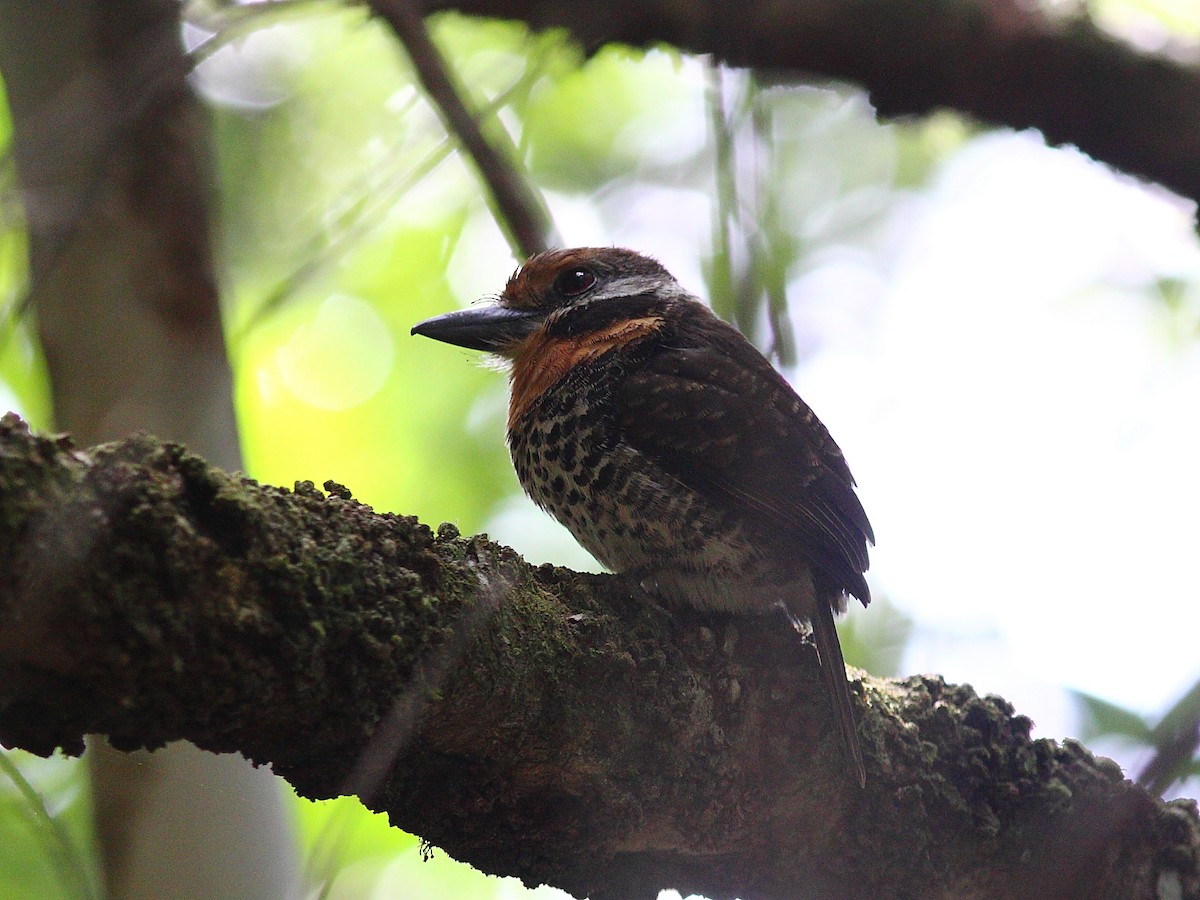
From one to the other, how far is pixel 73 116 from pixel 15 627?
1.57 metres

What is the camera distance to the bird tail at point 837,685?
2078 millimetres

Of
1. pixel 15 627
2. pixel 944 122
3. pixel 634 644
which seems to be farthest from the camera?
pixel 944 122

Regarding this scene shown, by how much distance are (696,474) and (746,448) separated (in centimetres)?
16

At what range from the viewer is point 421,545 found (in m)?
1.62

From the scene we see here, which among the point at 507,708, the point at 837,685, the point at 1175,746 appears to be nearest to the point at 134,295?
the point at 507,708

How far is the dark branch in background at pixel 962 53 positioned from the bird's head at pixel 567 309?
682mm

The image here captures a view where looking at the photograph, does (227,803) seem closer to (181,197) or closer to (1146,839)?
(181,197)

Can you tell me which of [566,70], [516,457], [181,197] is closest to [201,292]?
[181,197]

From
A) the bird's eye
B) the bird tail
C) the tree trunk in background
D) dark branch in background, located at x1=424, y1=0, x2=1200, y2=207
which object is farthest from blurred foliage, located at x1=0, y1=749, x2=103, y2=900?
dark branch in background, located at x1=424, y1=0, x2=1200, y2=207

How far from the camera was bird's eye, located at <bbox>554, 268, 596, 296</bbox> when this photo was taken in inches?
126

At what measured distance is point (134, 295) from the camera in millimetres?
2438

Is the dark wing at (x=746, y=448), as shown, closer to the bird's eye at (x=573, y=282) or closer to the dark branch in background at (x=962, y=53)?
the bird's eye at (x=573, y=282)

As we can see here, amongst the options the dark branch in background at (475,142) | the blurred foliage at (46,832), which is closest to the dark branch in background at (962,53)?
the dark branch in background at (475,142)

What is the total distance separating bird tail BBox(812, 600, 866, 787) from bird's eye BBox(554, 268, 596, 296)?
1333mm
